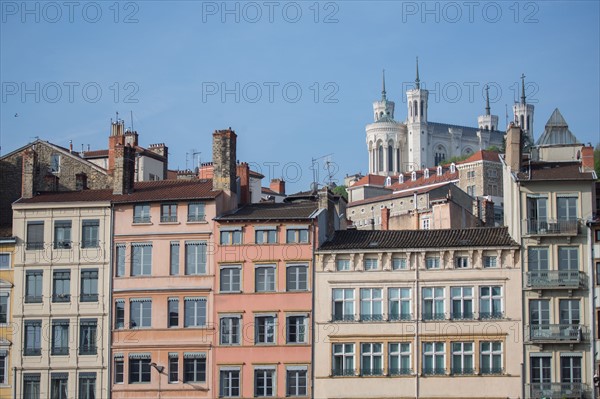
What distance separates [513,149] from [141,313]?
67.5 feet

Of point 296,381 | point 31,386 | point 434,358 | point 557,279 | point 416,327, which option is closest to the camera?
point 557,279

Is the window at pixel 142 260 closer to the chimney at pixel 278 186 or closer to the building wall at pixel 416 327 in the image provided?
the building wall at pixel 416 327

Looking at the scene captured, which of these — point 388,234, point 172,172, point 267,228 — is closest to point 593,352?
point 388,234

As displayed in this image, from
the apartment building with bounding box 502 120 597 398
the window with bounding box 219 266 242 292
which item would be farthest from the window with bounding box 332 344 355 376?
the apartment building with bounding box 502 120 597 398

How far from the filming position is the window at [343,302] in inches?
2685

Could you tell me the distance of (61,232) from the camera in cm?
7219

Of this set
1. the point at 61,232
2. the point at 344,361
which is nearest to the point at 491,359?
the point at 344,361

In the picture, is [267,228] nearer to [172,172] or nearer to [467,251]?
[467,251]

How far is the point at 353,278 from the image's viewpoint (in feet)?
224

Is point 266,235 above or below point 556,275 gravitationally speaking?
above

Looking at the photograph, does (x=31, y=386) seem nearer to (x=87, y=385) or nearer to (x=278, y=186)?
(x=87, y=385)

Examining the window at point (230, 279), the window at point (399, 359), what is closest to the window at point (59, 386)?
the window at point (230, 279)

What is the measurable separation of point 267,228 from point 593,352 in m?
17.1

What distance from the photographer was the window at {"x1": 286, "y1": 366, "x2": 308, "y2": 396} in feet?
A: 222
